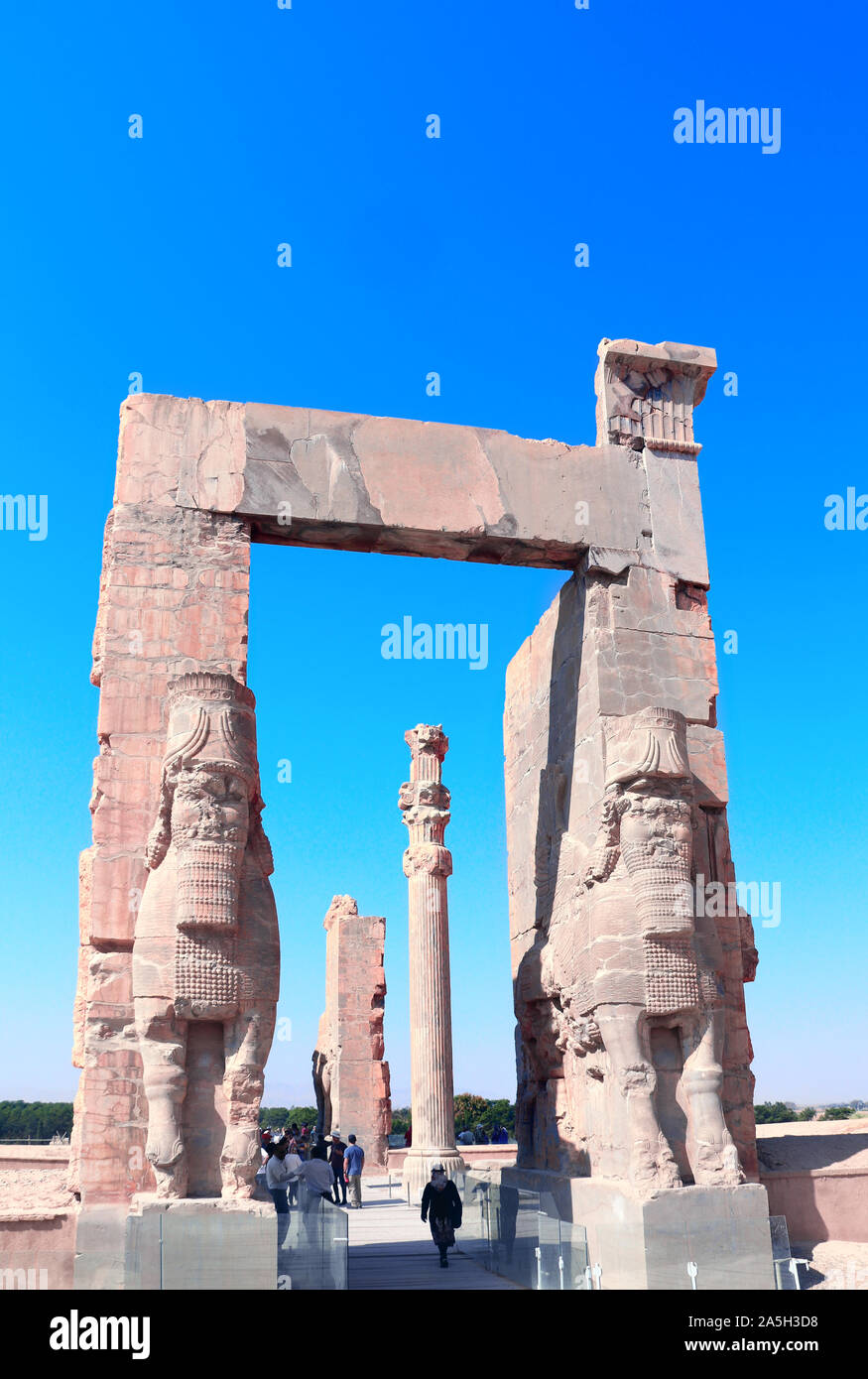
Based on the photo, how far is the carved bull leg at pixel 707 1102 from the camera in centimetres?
762

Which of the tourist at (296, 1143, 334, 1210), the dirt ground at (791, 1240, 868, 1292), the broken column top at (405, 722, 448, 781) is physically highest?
Result: the broken column top at (405, 722, 448, 781)

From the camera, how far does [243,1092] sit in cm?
702

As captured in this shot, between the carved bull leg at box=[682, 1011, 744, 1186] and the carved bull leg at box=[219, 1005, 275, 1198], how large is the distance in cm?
276

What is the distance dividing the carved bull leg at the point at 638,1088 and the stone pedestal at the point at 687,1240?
0.47 feet

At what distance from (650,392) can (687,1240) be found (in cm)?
646

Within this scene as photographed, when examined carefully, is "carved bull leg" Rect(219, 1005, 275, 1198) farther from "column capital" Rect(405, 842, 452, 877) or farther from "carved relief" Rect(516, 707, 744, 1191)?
"column capital" Rect(405, 842, 452, 877)

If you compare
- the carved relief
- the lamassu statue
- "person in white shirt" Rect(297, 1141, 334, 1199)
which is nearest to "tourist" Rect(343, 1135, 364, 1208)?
"person in white shirt" Rect(297, 1141, 334, 1199)

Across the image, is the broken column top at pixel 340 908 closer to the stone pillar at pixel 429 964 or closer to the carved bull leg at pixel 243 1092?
the stone pillar at pixel 429 964

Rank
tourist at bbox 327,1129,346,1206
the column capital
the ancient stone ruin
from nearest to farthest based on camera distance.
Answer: the ancient stone ruin, tourist at bbox 327,1129,346,1206, the column capital

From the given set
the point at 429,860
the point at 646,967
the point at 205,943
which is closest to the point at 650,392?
the point at 646,967

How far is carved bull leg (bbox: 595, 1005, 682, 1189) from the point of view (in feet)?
24.6

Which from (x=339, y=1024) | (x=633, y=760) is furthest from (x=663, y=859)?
(x=339, y=1024)
